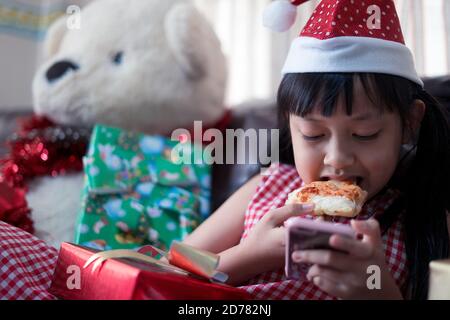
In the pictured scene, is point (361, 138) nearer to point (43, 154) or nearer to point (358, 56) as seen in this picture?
point (358, 56)

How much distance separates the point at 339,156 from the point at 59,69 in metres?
0.89

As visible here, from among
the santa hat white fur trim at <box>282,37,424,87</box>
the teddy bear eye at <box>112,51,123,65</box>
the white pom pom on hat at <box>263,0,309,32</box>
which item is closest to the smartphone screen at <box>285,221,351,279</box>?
the santa hat white fur trim at <box>282,37,424,87</box>

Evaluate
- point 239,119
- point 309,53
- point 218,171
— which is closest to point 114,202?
point 218,171

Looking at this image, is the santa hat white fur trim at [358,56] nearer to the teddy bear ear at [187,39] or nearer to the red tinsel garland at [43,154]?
the teddy bear ear at [187,39]

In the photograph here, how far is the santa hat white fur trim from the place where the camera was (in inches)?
36.2

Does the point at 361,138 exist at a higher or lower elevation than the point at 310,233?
higher

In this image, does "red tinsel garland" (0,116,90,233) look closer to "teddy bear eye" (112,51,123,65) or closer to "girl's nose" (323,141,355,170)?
"teddy bear eye" (112,51,123,65)

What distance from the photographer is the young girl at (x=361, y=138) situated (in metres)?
0.90

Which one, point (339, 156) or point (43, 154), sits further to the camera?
point (43, 154)

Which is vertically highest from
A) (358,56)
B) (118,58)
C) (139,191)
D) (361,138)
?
(118,58)

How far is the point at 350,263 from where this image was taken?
0.73 m

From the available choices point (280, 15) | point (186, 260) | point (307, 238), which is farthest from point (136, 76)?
point (307, 238)

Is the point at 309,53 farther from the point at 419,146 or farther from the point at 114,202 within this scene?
the point at 114,202

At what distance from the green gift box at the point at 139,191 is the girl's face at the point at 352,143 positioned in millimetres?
434
